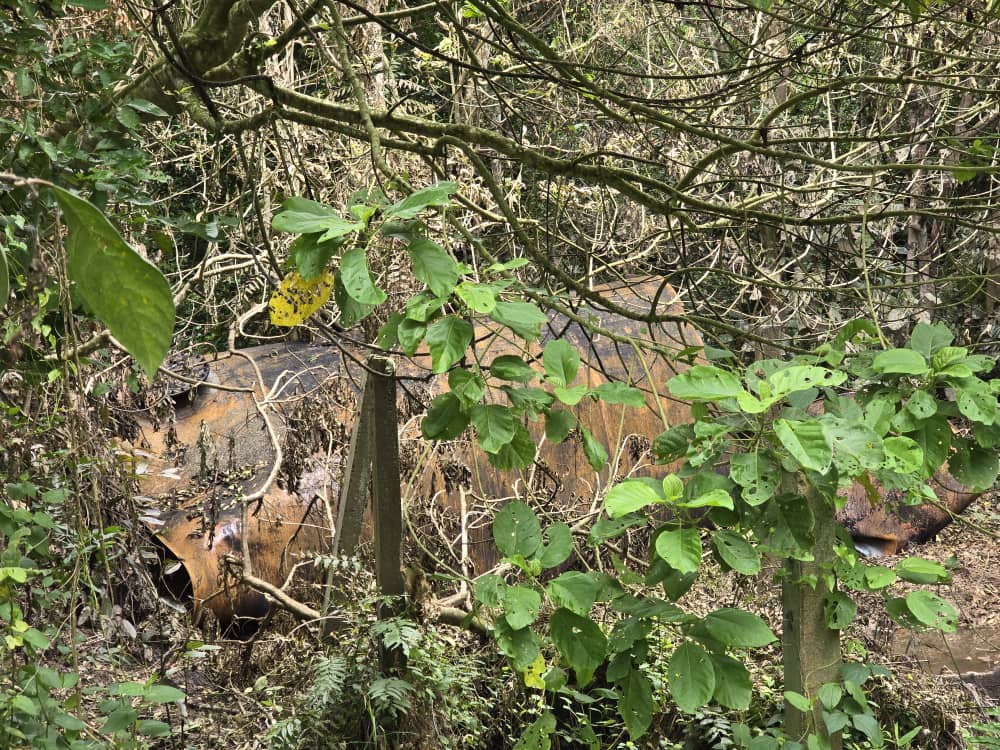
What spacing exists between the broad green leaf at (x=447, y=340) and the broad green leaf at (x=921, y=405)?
111 centimetres

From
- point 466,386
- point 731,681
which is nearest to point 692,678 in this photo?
point 731,681

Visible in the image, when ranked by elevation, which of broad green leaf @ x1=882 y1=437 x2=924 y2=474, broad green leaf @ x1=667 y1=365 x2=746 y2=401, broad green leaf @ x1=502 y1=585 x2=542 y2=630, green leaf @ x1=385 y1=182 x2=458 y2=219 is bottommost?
broad green leaf @ x1=502 y1=585 x2=542 y2=630

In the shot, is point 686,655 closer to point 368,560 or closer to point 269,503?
point 368,560

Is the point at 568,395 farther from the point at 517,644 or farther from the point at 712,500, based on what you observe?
the point at 517,644

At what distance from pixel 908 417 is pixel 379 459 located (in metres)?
2.05

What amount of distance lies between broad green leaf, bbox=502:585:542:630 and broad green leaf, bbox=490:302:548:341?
0.61m

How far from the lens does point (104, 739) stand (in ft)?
8.46

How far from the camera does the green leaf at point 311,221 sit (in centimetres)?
146

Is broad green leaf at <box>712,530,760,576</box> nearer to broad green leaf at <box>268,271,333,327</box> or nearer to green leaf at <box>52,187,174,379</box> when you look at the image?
broad green leaf at <box>268,271,333,327</box>

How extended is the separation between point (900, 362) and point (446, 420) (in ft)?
3.55

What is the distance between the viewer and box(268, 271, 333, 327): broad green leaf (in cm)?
224

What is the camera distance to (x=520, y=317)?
1.61 metres

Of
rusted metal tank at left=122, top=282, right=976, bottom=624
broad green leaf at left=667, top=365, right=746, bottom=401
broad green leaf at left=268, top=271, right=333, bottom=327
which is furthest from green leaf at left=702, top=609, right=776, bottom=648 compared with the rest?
rusted metal tank at left=122, top=282, right=976, bottom=624

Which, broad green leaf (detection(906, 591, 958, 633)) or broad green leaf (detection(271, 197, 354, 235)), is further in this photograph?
broad green leaf (detection(906, 591, 958, 633))
